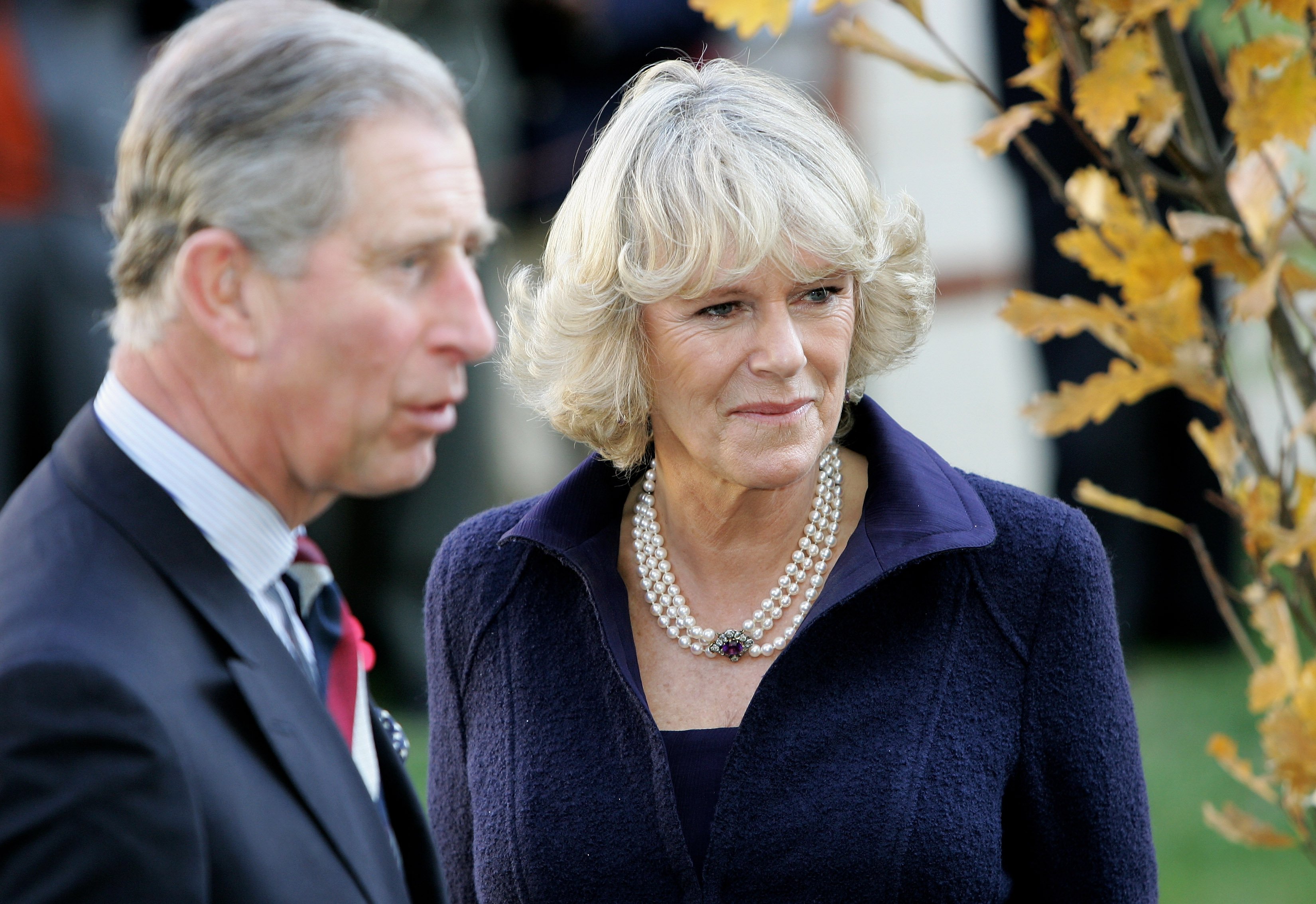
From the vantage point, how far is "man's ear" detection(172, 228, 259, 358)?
1.43 metres

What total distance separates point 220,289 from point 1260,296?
3.89ft

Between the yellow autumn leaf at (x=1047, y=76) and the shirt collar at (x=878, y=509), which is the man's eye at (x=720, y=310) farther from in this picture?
the yellow autumn leaf at (x=1047, y=76)

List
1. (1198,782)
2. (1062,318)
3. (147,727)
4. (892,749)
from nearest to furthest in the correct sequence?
(147,727), (1062,318), (892,749), (1198,782)

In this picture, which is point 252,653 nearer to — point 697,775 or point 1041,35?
point 697,775

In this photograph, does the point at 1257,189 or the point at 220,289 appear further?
the point at 1257,189

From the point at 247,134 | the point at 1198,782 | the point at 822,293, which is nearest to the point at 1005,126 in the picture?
the point at 822,293

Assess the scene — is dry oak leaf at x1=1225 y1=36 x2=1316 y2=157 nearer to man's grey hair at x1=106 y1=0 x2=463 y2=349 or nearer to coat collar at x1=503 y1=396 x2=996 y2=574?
coat collar at x1=503 y1=396 x2=996 y2=574

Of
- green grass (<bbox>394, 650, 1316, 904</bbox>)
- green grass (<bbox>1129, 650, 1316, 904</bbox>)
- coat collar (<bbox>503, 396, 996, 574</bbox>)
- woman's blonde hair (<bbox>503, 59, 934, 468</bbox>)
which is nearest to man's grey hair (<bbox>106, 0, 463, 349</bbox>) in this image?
woman's blonde hair (<bbox>503, 59, 934, 468</bbox>)

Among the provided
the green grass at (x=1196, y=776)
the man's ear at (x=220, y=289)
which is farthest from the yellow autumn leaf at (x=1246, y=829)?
the green grass at (x=1196, y=776)

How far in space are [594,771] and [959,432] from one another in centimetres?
554

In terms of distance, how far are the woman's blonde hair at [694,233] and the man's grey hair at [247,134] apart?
78 centimetres

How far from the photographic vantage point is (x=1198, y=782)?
4629mm

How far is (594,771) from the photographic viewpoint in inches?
87.3

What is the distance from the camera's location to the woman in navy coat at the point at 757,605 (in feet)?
6.91
